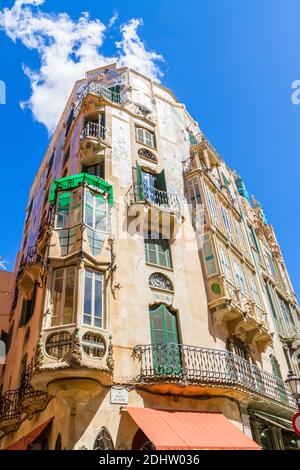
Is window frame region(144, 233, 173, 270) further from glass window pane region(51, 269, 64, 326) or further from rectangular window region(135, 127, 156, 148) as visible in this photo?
rectangular window region(135, 127, 156, 148)

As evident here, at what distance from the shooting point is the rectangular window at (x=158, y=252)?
15.1 meters

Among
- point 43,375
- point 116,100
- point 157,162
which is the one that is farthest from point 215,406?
point 116,100

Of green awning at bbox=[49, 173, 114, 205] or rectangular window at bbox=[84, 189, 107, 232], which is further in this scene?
green awning at bbox=[49, 173, 114, 205]

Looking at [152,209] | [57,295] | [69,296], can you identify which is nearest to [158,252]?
[152,209]

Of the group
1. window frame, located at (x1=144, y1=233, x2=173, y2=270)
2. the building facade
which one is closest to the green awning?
the building facade

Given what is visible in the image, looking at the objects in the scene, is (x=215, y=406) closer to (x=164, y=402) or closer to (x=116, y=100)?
(x=164, y=402)

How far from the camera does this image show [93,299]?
38.3ft

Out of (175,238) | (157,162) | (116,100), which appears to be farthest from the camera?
(116,100)

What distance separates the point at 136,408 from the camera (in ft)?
35.5

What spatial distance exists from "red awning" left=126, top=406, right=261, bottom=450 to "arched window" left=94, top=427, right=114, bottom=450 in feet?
2.76

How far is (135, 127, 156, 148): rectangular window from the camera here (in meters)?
20.0

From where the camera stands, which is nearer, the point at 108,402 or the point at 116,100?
the point at 108,402

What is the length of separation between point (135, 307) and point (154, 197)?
6.01 m

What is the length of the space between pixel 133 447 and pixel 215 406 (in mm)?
3487
